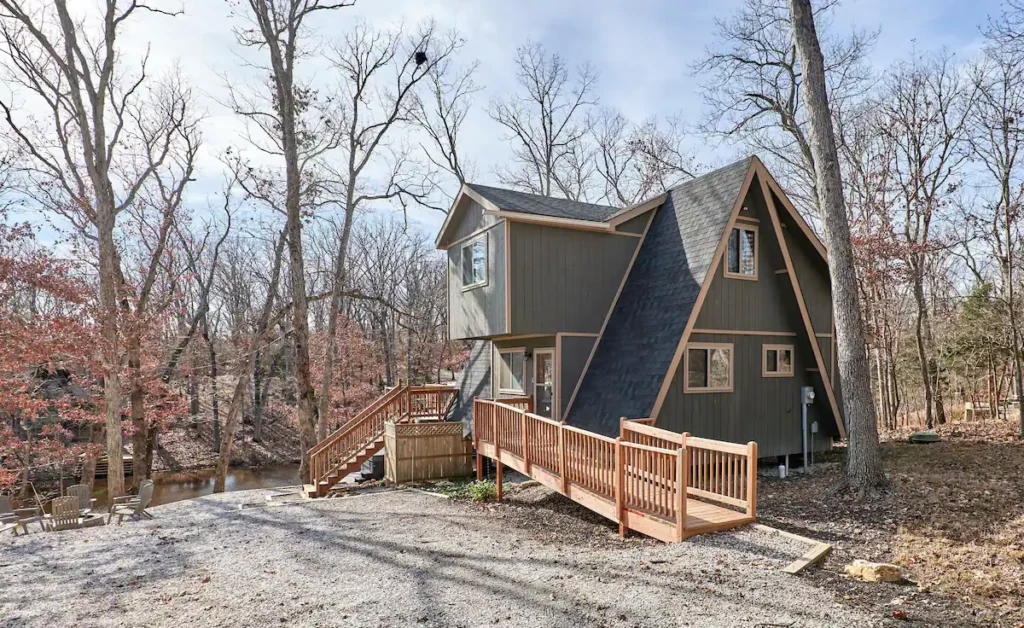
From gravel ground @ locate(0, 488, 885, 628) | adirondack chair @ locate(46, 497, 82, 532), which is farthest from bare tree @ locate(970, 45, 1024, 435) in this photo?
adirondack chair @ locate(46, 497, 82, 532)

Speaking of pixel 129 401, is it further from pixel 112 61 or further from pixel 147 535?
pixel 147 535

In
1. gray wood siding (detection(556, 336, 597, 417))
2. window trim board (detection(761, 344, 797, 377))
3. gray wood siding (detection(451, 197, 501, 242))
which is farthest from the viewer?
gray wood siding (detection(451, 197, 501, 242))

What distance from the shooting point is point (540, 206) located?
12.1 meters

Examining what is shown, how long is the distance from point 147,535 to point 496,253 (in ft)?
24.9

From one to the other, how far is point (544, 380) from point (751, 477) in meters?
6.47

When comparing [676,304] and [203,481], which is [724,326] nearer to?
[676,304]

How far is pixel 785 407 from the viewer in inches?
466

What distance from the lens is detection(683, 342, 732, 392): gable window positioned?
1085 centimetres

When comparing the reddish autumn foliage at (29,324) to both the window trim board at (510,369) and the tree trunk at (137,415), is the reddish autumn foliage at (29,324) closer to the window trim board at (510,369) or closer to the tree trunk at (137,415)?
the tree trunk at (137,415)

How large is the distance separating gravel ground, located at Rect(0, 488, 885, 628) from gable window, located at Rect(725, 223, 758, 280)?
20.4ft

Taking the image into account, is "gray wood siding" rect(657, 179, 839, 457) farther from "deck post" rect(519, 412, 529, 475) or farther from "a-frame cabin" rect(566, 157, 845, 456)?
"deck post" rect(519, 412, 529, 475)

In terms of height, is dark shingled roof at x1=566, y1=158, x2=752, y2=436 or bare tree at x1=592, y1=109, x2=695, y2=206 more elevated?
bare tree at x1=592, y1=109, x2=695, y2=206

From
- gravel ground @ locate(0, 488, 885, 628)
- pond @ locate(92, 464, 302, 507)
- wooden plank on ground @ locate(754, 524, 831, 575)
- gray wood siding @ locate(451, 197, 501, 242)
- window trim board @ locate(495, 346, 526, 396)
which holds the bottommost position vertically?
pond @ locate(92, 464, 302, 507)

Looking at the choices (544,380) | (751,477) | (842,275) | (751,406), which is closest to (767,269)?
(751,406)
